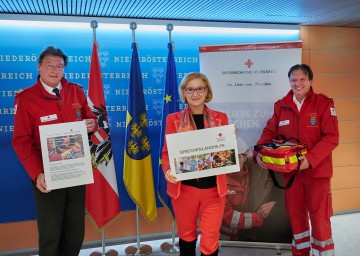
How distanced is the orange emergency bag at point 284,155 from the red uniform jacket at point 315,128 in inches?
3.4

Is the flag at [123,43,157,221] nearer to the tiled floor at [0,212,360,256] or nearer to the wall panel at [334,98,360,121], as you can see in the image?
the tiled floor at [0,212,360,256]

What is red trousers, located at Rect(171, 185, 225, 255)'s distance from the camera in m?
2.09

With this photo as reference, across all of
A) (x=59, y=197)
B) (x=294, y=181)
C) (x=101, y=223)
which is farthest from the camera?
(x=101, y=223)

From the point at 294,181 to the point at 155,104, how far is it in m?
1.61

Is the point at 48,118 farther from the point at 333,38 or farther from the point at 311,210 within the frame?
the point at 333,38

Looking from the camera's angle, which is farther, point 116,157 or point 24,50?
point 116,157

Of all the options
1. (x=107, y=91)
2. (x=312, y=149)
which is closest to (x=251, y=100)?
(x=312, y=149)

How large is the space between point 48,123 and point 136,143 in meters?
0.96

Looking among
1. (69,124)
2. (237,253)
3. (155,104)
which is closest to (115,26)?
(155,104)

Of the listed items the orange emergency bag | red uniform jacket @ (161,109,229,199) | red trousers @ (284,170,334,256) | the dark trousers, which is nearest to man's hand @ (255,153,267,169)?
the orange emergency bag

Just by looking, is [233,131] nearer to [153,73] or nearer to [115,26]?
[153,73]

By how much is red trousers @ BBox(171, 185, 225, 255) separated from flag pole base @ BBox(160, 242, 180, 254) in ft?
3.43

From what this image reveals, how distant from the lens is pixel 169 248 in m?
3.20

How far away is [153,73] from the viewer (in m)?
3.42
